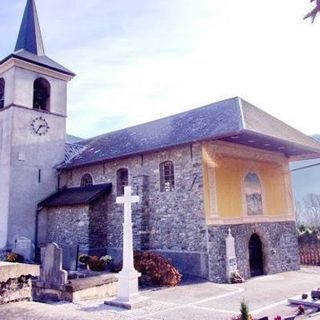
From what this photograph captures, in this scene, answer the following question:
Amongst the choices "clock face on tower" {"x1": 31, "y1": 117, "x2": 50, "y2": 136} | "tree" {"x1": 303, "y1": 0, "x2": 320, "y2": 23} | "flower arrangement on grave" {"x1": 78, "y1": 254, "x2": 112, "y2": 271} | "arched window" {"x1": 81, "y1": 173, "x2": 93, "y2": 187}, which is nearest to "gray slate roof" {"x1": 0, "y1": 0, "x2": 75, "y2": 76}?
"clock face on tower" {"x1": 31, "y1": 117, "x2": 50, "y2": 136}

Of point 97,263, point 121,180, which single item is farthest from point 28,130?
point 97,263

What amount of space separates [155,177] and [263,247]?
19.2 feet

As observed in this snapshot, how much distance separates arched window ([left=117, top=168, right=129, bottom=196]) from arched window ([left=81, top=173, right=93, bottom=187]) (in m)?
2.24

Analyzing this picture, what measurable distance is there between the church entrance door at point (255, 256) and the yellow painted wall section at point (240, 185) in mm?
1403

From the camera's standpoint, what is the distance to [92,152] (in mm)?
20047

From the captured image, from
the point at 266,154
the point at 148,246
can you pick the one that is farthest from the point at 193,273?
the point at 266,154

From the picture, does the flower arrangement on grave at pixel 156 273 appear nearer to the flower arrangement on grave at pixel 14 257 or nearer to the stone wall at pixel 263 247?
the stone wall at pixel 263 247

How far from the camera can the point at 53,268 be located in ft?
34.3

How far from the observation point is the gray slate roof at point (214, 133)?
1388cm

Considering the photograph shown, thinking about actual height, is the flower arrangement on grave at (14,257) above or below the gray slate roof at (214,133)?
below

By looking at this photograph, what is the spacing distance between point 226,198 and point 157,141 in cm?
399

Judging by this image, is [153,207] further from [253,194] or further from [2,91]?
[2,91]

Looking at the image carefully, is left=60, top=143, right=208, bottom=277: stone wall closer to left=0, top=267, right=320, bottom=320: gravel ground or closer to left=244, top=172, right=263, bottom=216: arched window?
left=0, top=267, right=320, bottom=320: gravel ground

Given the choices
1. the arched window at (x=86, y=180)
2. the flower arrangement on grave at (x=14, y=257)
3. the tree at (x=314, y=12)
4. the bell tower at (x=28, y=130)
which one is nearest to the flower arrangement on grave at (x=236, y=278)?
the arched window at (x=86, y=180)
